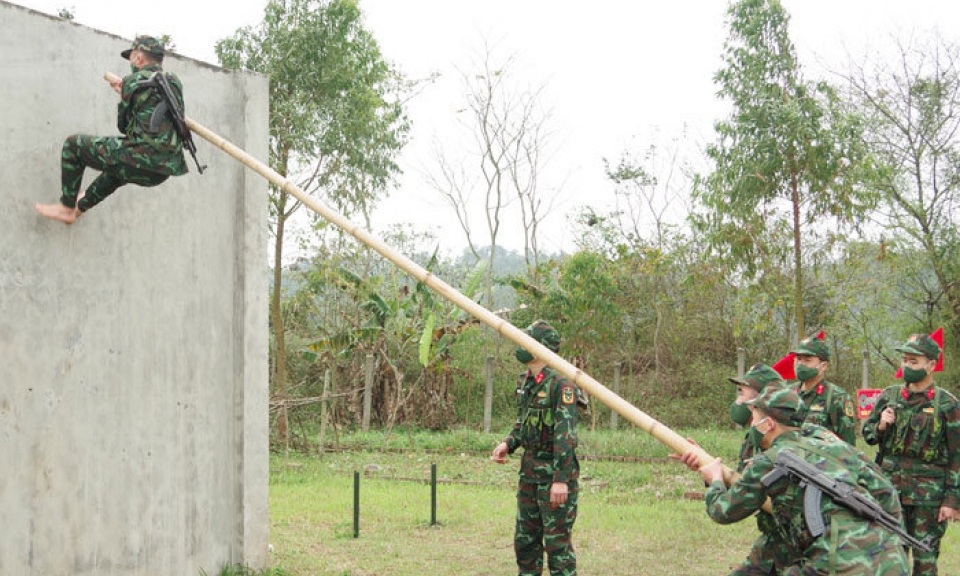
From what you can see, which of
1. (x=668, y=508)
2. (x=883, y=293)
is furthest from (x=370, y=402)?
(x=883, y=293)

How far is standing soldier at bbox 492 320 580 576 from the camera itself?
6043 millimetres

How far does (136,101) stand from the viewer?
15.9 ft

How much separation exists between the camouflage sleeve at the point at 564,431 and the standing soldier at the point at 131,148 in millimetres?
3009

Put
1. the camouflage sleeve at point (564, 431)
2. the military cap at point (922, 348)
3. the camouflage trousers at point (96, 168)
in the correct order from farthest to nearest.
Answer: the military cap at point (922, 348), the camouflage sleeve at point (564, 431), the camouflage trousers at point (96, 168)

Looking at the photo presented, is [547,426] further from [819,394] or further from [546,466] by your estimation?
[819,394]

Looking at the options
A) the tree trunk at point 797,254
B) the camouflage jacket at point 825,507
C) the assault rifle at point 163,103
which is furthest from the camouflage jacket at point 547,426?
the tree trunk at point 797,254

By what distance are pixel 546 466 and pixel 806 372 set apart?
7.49 ft

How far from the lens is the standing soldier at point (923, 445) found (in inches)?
249

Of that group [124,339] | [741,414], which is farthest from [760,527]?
[124,339]

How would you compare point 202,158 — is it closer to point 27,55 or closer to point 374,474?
point 27,55

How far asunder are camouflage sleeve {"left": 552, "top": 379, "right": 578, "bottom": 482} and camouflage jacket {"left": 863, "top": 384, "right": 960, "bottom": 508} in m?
2.52

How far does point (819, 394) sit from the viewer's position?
6875 mm

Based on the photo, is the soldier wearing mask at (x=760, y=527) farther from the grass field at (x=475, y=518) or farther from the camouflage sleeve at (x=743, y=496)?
the grass field at (x=475, y=518)

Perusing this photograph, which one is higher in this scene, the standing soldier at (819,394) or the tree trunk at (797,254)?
the tree trunk at (797,254)
